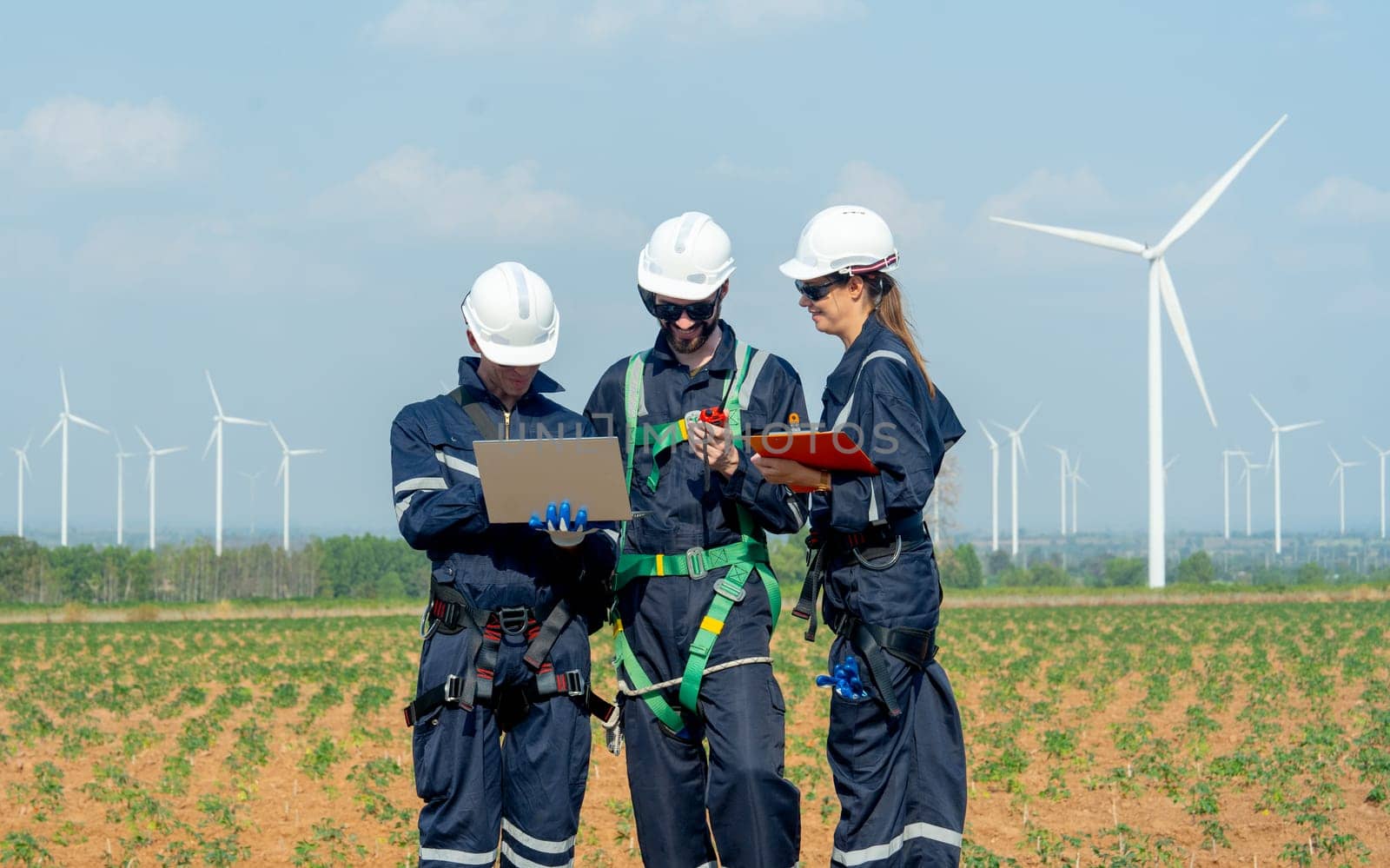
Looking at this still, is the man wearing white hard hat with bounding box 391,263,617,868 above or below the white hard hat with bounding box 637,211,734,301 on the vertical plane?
below

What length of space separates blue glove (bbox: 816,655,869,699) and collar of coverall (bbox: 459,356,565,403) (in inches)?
69.0

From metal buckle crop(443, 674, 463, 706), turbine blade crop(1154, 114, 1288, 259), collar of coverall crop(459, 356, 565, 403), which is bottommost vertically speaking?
metal buckle crop(443, 674, 463, 706)

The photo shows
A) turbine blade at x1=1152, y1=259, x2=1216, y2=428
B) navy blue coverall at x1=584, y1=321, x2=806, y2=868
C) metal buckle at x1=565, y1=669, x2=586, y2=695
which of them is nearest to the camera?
navy blue coverall at x1=584, y1=321, x2=806, y2=868

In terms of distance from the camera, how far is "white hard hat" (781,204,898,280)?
242 inches

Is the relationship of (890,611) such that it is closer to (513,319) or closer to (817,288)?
(817,288)

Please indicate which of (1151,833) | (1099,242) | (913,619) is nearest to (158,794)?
→ (1151,833)

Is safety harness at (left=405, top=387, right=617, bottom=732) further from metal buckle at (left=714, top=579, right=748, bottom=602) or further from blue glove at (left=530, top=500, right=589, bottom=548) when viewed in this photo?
metal buckle at (left=714, top=579, right=748, bottom=602)

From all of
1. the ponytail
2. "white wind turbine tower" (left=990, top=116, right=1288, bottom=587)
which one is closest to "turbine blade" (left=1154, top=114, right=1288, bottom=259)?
"white wind turbine tower" (left=990, top=116, right=1288, bottom=587)

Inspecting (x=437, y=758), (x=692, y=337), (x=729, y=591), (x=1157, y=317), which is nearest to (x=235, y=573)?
(x=1157, y=317)

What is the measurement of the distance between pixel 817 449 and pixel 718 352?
94 cm

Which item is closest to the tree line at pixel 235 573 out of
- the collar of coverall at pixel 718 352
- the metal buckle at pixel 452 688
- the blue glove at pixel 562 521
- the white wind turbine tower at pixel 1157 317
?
the white wind turbine tower at pixel 1157 317

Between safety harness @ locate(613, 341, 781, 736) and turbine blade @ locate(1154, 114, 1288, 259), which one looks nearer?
safety harness @ locate(613, 341, 781, 736)

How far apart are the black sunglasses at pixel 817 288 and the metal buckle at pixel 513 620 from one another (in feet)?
5.91

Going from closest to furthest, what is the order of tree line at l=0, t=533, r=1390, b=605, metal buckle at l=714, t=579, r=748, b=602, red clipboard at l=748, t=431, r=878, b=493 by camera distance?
red clipboard at l=748, t=431, r=878, b=493, metal buckle at l=714, t=579, r=748, b=602, tree line at l=0, t=533, r=1390, b=605
